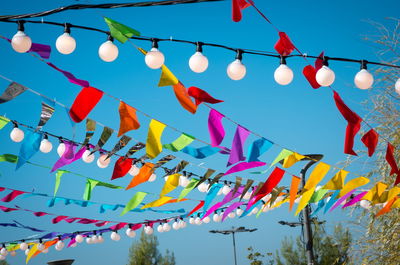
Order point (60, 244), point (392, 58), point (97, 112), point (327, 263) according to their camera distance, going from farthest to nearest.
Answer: point (97, 112) < point (327, 263) < point (60, 244) < point (392, 58)

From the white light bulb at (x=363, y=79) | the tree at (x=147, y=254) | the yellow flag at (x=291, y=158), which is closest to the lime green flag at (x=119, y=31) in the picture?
the white light bulb at (x=363, y=79)

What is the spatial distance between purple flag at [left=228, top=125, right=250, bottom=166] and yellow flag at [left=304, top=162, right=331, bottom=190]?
51.3 inches

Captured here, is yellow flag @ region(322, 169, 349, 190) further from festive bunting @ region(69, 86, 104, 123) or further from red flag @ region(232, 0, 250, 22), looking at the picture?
red flag @ region(232, 0, 250, 22)

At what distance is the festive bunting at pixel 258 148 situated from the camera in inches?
183

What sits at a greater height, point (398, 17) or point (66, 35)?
point (398, 17)

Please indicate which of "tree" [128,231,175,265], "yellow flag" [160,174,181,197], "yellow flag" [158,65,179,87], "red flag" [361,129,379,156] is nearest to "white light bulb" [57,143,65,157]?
"yellow flag" [160,174,181,197]

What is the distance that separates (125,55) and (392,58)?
60.8 feet

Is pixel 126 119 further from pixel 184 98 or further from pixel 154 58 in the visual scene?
pixel 154 58

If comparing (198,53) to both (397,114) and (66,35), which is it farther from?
(397,114)

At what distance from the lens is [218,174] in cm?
572

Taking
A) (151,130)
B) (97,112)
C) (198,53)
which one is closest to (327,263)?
(151,130)

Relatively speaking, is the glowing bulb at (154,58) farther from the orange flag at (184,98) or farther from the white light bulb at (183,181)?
the white light bulb at (183,181)

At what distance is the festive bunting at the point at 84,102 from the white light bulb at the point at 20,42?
30.4 inches

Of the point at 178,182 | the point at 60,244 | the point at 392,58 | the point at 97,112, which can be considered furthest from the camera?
A: the point at 97,112
